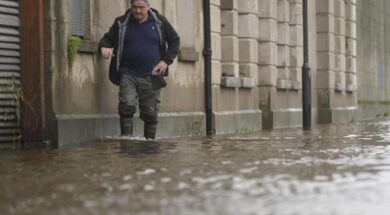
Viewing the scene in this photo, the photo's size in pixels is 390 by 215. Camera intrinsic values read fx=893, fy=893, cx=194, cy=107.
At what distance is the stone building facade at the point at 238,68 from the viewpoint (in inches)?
401

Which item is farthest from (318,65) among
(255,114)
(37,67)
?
(37,67)

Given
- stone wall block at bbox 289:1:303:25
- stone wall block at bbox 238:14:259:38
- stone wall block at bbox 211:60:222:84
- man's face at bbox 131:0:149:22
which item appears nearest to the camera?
man's face at bbox 131:0:149:22

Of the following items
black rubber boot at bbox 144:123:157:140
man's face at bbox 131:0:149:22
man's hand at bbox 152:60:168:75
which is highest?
Answer: man's face at bbox 131:0:149:22

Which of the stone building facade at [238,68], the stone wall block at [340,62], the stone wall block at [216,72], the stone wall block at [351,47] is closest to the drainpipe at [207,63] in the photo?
the stone building facade at [238,68]

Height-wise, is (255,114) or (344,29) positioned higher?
(344,29)

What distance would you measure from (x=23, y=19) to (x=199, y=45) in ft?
15.6

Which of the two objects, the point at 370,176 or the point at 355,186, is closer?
the point at 355,186

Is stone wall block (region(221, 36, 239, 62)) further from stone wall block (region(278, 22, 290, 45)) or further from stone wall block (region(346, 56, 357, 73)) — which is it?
stone wall block (region(346, 56, 357, 73))

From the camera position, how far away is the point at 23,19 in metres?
9.79

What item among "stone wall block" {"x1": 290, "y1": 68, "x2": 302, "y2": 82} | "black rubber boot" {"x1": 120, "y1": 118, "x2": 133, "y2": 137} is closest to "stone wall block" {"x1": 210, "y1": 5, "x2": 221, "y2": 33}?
"black rubber boot" {"x1": 120, "y1": 118, "x2": 133, "y2": 137}

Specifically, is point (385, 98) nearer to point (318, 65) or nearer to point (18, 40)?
point (318, 65)

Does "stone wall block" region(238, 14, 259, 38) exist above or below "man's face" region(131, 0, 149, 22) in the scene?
above

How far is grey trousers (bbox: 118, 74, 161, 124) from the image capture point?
34.4 ft

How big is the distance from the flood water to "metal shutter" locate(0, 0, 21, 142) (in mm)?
714
